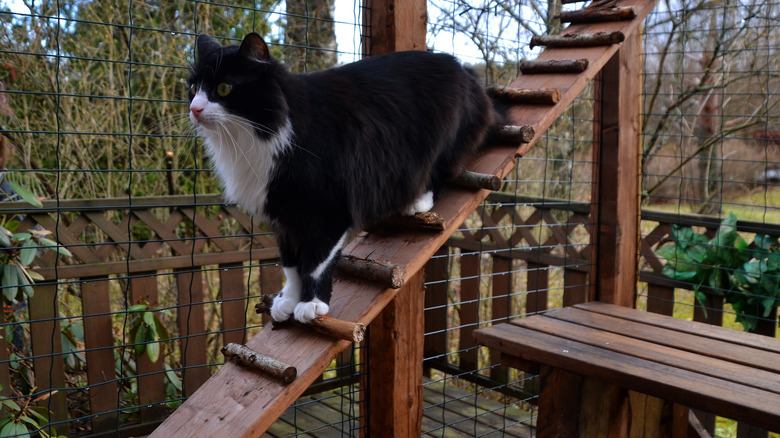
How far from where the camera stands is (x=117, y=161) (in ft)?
11.1

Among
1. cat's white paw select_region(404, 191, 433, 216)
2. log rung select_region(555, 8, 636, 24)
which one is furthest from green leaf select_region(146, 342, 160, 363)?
log rung select_region(555, 8, 636, 24)

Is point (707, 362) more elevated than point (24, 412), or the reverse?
point (707, 362)

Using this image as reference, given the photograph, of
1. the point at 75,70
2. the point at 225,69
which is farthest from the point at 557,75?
the point at 75,70

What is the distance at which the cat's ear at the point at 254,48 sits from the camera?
1300mm

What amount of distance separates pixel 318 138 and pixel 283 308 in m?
0.45

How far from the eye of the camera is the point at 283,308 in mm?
1547

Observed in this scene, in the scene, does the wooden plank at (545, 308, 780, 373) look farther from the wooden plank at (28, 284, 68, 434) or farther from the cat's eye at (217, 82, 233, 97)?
the wooden plank at (28, 284, 68, 434)

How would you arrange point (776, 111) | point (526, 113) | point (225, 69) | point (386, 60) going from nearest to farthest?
point (225, 69)
point (386, 60)
point (526, 113)
point (776, 111)

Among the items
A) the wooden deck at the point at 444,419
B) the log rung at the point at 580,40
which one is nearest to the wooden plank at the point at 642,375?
the wooden deck at the point at 444,419

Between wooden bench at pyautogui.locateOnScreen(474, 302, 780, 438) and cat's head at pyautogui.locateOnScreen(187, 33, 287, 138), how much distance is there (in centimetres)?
103

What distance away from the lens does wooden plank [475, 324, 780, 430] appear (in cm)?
138

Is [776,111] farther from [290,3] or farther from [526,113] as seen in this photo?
[290,3]

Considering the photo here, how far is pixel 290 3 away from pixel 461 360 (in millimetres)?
2147

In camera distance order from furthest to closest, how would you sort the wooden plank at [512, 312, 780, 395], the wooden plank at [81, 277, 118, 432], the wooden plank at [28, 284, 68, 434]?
the wooden plank at [81, 277, 118, 432] < the wooden plank at [28, 284, 68, 434] < the wooden plank at [512, 312, 780, 395]
